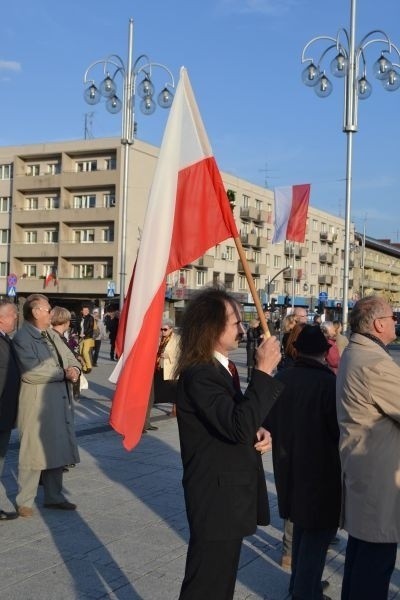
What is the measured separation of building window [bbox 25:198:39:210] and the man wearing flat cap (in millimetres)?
63901

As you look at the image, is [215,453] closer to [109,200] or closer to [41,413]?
[41,413]

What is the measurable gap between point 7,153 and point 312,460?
66.6 m

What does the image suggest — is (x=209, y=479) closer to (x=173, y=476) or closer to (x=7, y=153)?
(x=173, y=476)

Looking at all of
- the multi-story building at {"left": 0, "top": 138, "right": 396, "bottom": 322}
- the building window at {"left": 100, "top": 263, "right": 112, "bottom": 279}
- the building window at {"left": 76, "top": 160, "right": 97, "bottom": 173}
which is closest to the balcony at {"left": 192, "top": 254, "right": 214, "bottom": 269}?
the multi-story building at {"left": 0, "top": 138, "right": 396, "bottom": 322}

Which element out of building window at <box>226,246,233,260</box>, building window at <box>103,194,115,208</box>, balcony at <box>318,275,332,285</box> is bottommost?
balcony at <box>318,275,332,285</box>

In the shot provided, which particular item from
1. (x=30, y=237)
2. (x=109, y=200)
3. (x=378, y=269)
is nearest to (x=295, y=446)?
(x=109, y=200)

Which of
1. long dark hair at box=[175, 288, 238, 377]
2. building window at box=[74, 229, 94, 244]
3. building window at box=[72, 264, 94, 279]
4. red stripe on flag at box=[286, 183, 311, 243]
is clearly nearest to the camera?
long dark hair at box=[175, 288, 238, 377]

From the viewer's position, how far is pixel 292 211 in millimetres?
19047

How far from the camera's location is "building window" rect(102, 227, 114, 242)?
61.6 metres

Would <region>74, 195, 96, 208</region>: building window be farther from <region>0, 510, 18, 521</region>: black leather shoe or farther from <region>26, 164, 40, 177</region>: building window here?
<region>0, 510, 18, 521</region>: black leather shoe

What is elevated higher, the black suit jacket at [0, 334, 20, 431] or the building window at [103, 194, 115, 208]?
the building window at [103, 194, 115, 208]

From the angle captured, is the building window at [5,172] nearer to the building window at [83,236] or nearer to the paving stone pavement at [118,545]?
the building window at [83,236]

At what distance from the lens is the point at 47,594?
4.73m

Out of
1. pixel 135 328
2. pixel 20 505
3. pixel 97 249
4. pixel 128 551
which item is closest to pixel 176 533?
pixel 128 551
